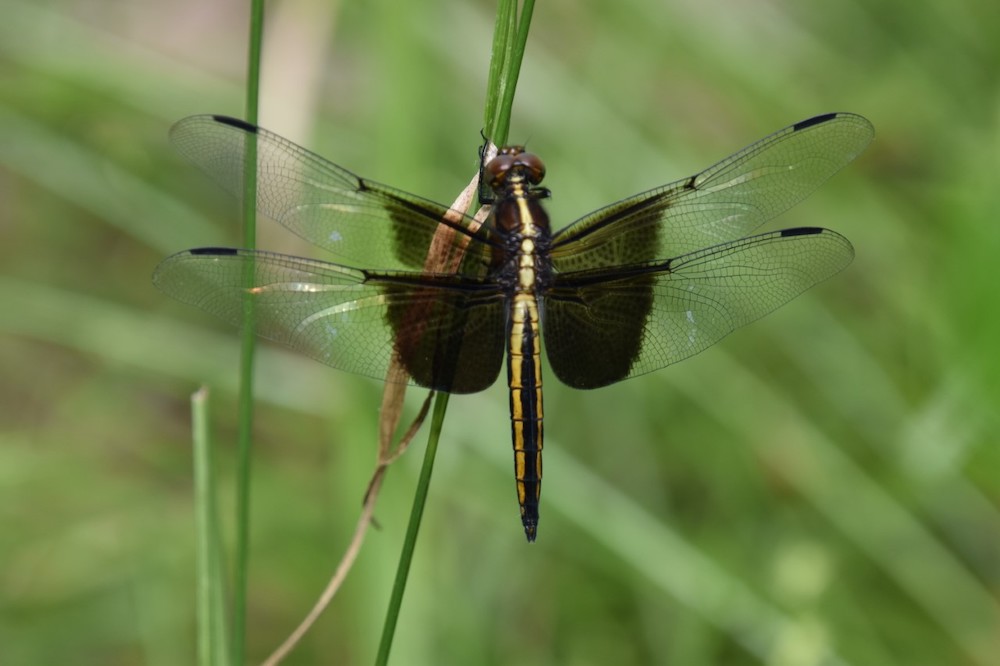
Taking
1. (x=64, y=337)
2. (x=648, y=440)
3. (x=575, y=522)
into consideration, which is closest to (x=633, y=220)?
(x=575, y=522)

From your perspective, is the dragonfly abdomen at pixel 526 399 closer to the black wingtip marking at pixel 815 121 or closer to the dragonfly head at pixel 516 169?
the dragonfly head at pixel 516 169

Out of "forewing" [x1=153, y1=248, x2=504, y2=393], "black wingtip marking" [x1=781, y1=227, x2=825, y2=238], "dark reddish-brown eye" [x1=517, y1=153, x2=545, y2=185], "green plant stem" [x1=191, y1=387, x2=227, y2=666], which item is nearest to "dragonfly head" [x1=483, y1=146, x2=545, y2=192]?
"dark reddish-brown eye" [x1=517, y1=153, x2=545, y2=185]

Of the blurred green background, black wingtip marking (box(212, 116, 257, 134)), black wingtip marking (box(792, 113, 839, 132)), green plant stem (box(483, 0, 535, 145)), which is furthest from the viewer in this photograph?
the blurred green background

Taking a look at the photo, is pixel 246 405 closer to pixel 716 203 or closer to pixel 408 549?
pixel 408 549

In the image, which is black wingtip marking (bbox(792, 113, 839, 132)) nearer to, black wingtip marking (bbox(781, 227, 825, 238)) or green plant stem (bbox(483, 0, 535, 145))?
black wingtip marking (bbox(781, 227, 825, 238))

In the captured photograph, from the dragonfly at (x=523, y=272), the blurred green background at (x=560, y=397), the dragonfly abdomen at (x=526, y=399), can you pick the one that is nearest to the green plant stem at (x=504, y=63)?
the dragonfly at (x=523, y=272)

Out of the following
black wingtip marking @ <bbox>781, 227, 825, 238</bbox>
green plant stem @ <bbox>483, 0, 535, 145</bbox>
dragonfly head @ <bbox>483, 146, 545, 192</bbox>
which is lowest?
green plant stem @ <bbox>483, 0, 535, 145</bbox>
